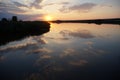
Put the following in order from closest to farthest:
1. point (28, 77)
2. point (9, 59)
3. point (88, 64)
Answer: point (28, 77), point (88, 64), point (9, 59)

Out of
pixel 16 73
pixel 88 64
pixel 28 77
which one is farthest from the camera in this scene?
pixel 88 64

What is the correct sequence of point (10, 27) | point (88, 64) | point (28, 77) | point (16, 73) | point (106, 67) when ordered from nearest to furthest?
point (28, 77)
point (16, 73)
point (106, 67)
point (88, 64)
point (10, 27)

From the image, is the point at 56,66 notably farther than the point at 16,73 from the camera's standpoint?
Yes

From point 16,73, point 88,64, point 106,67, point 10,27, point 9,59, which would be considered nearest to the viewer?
point 16,73

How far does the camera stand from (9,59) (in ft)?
56.5

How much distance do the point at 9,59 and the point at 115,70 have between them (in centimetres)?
1005

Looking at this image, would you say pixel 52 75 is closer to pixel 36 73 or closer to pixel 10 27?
pixel 36 73

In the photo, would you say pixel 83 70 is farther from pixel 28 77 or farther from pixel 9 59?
pixel 9 59

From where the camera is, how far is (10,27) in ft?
136

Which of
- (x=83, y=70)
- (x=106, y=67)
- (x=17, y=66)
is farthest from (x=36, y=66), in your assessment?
(x=106, y=67)

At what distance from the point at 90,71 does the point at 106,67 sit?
1775mm

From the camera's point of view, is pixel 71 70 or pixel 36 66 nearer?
pixel 71 70

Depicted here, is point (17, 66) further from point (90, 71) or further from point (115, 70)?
point (115, 70)

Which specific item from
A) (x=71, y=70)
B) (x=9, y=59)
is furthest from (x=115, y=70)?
(x=9, y=59)
